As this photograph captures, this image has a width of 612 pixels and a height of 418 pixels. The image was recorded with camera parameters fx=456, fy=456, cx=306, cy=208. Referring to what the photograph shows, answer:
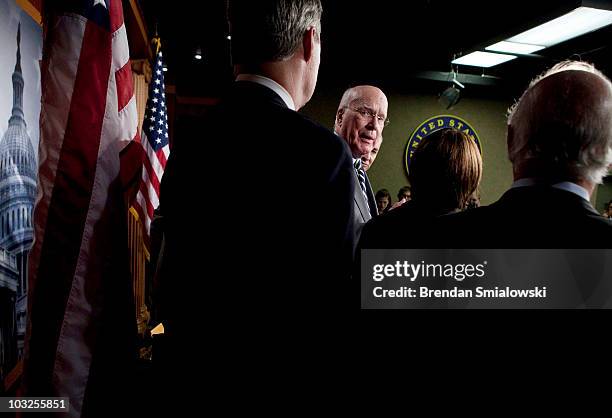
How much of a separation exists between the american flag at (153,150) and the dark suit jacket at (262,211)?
870 millimetres

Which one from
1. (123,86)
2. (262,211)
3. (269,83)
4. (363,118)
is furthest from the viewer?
(363,118)

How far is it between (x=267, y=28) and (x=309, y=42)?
0.11 m

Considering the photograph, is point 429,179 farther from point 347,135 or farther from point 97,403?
point 97,403

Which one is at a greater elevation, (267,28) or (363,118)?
(363,118)

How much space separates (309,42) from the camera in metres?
1.09

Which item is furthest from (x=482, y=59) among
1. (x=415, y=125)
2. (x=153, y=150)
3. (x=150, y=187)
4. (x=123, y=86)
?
(x=123, y=86)

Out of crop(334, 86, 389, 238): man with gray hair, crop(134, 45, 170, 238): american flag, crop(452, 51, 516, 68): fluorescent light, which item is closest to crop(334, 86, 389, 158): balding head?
crop(334, 86, 389, 238): man with gray hair

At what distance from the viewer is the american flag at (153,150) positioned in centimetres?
185

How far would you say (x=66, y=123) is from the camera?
1.33 metres

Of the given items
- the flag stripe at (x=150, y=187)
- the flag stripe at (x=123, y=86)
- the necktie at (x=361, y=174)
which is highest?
the flag stripe at (x=123, y=86)

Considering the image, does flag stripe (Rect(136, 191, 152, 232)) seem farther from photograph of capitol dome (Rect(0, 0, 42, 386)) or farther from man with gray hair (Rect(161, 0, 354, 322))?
man with gray hair (Rect(161, 0, 354, 322))

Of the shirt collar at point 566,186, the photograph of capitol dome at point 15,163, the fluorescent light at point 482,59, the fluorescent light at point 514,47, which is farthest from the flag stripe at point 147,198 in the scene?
the fluorescent light at point 482,59

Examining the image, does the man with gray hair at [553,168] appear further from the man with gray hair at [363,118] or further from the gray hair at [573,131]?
the man with gray hair at [363,118]

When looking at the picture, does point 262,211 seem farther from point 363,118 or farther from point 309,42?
point 363,118
